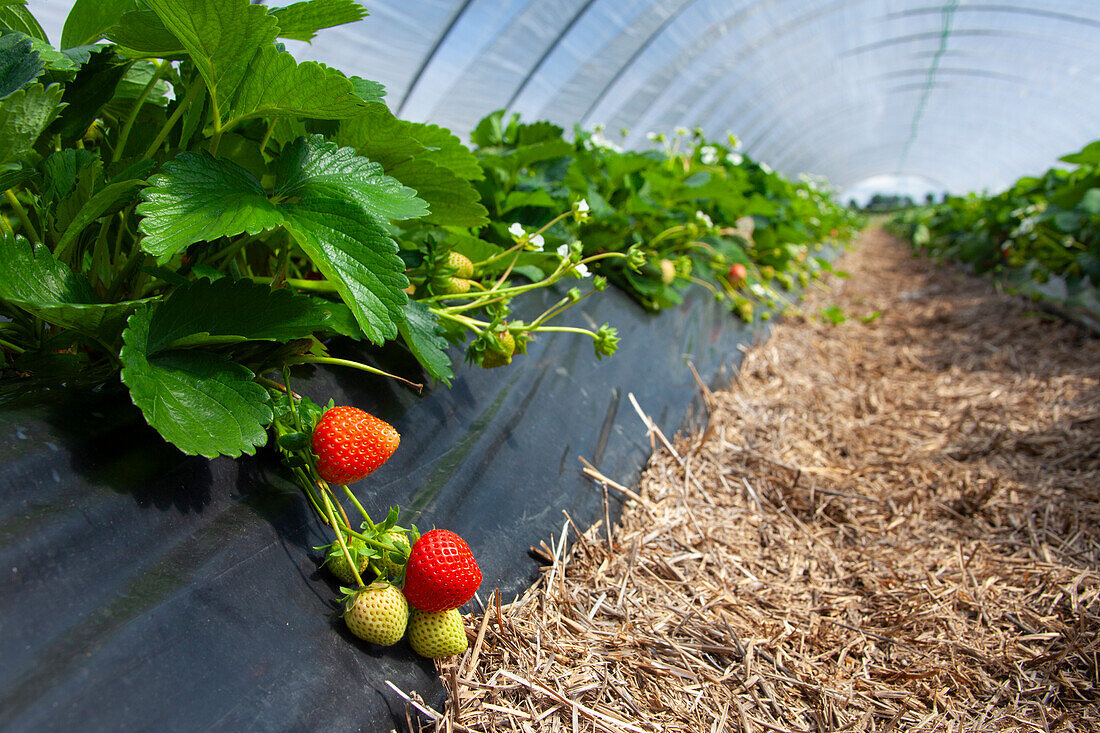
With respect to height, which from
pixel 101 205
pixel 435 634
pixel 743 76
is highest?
pixel 743 76

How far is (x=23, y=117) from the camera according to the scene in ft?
2.63

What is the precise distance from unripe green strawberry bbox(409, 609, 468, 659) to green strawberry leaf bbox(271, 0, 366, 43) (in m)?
0.75

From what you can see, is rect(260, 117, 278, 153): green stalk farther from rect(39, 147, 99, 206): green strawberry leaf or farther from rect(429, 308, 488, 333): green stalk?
rect(429, 308, 488, 333): green stalk

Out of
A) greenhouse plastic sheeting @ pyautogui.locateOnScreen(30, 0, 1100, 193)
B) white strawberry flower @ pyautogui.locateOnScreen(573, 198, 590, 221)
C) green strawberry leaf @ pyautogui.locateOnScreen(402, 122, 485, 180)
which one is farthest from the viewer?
greenhouse plastic sheeting @ pyautogui.locateOnScreen(30, 0, 1100, 193)

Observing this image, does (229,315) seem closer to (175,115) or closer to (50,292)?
(50,292)

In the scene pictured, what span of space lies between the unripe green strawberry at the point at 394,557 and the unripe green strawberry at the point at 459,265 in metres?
0.55

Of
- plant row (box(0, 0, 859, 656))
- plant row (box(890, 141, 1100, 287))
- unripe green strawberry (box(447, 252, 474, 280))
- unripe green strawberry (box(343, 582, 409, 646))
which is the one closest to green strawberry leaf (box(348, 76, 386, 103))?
plant row (box(0, 0, 859, 656))

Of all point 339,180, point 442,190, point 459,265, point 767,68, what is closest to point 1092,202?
point 459,265

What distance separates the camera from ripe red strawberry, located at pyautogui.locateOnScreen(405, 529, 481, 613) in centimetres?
86

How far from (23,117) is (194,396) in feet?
1.23

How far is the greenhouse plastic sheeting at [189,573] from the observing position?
0.67 metres

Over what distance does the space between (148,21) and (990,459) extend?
2.20m

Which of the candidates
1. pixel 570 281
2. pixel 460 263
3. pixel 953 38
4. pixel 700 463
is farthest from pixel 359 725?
pixel 953 38

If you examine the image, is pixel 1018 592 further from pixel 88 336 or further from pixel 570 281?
pixel 88 336
